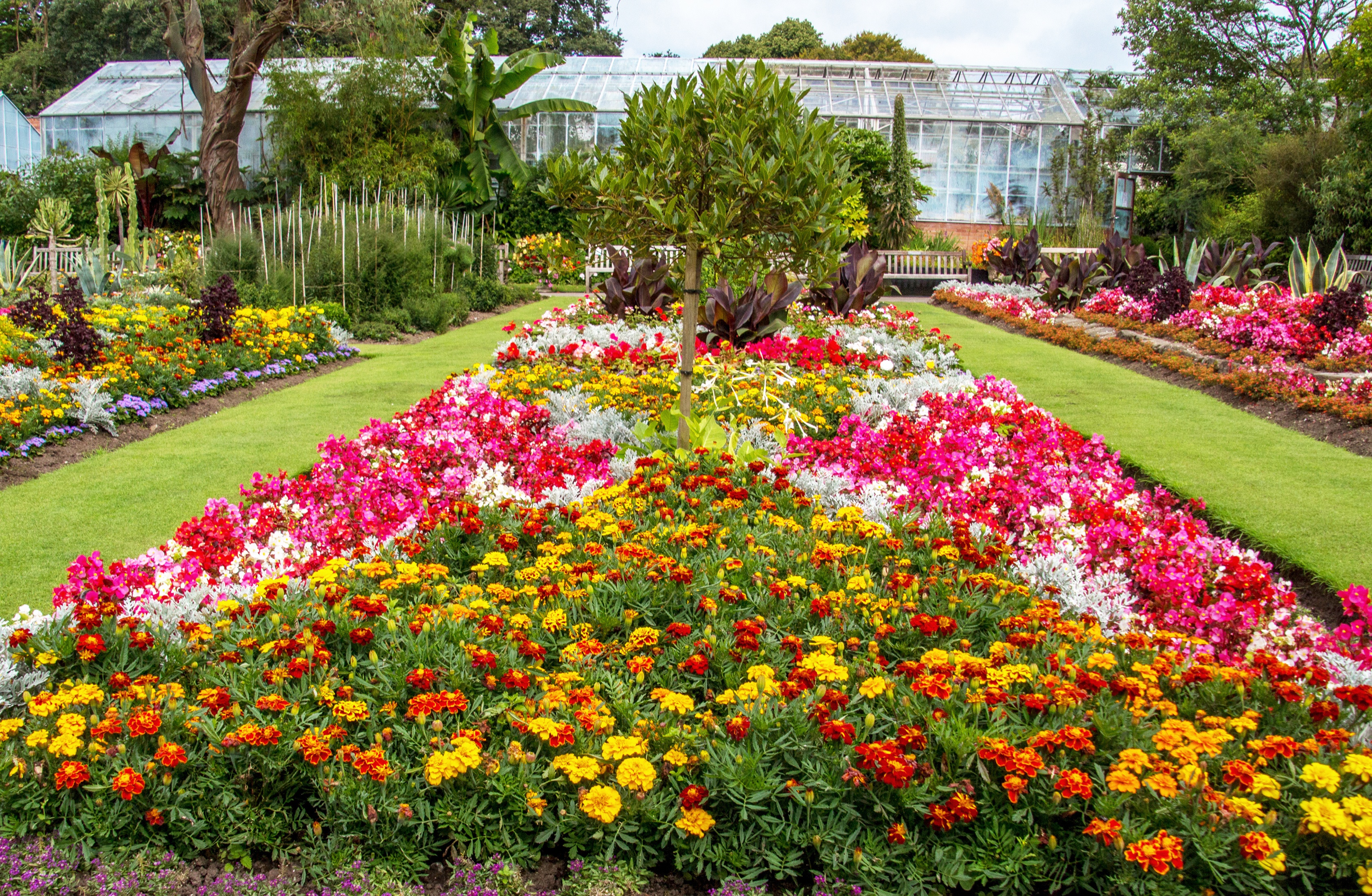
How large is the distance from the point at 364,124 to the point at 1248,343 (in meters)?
16.9

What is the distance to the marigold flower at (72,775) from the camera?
2.10 meters

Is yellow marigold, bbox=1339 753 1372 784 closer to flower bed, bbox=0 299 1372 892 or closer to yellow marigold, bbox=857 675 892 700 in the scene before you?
flower bed, bbox=0 299 1372 892

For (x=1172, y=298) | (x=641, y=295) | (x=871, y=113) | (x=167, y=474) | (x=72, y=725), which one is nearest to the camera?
(x=72, y=725)

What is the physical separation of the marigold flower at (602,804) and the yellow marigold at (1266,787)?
46.9 inches

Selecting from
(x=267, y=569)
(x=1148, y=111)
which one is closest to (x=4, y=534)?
(x=267, y=569)

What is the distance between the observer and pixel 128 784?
6.77ft

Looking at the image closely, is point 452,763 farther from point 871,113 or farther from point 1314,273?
point 871,113

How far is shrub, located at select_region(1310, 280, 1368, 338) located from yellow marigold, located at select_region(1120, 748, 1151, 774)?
27.7 feet

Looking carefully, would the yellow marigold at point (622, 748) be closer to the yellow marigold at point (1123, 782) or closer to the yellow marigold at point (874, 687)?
the yellow marigold at point (874, 687)

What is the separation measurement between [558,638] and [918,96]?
24.4m

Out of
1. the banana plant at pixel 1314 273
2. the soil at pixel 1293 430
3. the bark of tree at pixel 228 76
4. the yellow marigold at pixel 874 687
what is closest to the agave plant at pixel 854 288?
the soil at pixel 1293 430

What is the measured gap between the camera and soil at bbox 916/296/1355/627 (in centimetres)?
402

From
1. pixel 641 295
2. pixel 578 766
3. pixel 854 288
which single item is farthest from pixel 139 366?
pixel 854 288

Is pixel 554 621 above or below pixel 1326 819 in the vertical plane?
above
